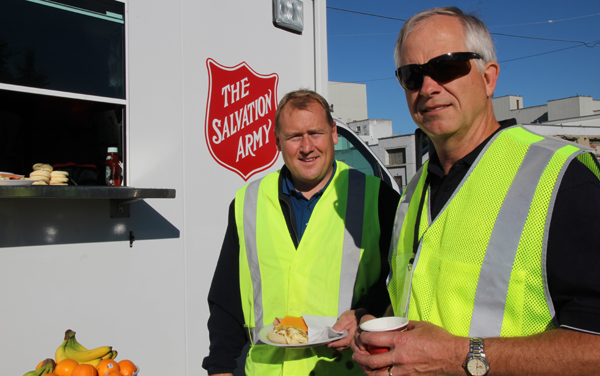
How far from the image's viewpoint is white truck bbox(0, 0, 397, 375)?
218 cm

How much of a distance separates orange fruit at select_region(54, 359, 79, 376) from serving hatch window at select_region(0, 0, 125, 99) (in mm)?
1457

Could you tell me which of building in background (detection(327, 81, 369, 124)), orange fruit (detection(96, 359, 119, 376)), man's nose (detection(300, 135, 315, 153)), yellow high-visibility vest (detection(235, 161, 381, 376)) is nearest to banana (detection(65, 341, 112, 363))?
orange fruit (detection(96, 359, 119, 376))

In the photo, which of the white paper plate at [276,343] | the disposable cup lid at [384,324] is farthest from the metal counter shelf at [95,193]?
the disposable cup lid at [384,324]

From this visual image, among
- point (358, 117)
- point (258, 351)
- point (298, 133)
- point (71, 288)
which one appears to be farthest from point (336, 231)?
point (358, 117)

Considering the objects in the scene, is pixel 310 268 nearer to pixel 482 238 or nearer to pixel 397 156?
pixel 482 238

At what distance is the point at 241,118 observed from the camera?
10.3ft

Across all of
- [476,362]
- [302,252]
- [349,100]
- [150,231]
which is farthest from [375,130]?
[476,362]

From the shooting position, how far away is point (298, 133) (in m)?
2.08

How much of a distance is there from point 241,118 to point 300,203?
127cm

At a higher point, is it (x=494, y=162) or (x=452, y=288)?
(x=494, y=162)

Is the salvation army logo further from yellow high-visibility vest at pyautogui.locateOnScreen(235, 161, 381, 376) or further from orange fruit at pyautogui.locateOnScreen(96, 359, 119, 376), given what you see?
orange fruit at pyautogui.locateOnScreen(96, 359, 119, 376)

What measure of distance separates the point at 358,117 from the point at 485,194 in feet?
174

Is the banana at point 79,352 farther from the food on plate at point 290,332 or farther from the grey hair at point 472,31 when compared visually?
the grey hair at point 472,31

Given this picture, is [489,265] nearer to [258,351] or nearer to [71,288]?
[258,351]
